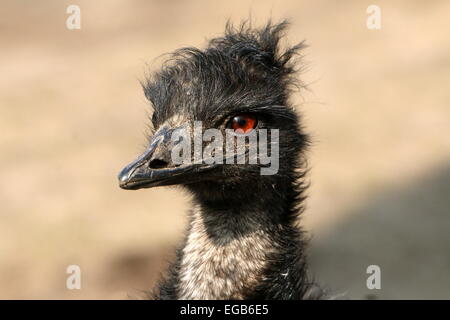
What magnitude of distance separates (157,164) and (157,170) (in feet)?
0.13

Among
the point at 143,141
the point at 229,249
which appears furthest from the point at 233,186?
the point at 143,141

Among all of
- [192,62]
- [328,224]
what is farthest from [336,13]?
[192,62]

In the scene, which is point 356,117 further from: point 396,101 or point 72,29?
point 72,29

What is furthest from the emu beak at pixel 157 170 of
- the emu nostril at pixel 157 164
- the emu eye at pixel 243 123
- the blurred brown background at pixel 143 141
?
the blurred brown background at pixel 143 141

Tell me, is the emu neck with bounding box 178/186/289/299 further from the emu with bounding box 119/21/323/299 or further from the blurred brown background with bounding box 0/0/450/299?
the blurred brown background with bounding box 0/0/450/299

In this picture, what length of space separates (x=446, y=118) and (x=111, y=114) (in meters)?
3.44

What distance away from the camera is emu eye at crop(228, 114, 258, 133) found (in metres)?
3.80

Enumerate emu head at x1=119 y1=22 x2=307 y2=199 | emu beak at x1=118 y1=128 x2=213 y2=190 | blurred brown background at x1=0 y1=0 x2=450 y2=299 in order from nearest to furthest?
emu beak at x1=118 y1=128 x2=213 y2=190
emu head at x1=119 y1=22 x2=307 y2=199
blurred brown background at x1=0 y1=0 x2=450 y2=299

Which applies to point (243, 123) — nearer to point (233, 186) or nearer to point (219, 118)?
point (219, 118)

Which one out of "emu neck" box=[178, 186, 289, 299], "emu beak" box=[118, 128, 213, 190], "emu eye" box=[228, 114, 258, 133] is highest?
"emu eye" box=[228, 114, 258, 133]

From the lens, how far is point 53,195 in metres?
8.53

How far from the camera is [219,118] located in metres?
3.80

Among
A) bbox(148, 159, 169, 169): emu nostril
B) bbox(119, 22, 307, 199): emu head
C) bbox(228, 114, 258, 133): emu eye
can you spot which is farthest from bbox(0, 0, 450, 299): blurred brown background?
bbox(148, 159, 169, 169): emu nostril

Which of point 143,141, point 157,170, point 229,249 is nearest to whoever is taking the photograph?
point 157,170
